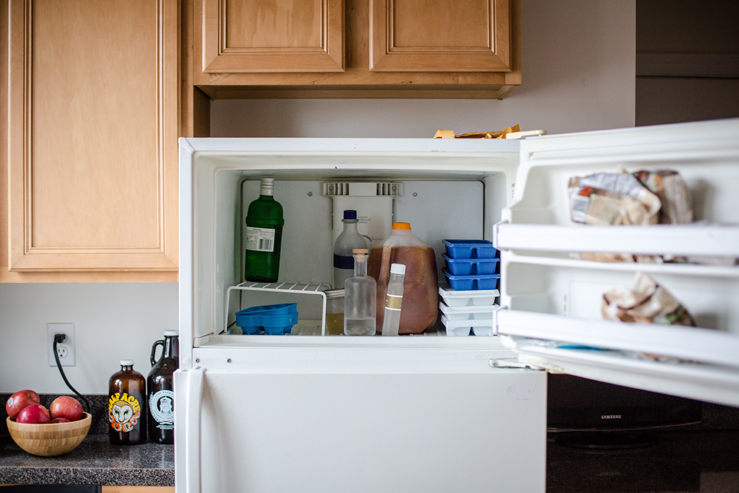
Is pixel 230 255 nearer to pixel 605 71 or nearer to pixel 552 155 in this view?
pixel 552 155

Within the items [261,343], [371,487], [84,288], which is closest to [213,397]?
[261,343]

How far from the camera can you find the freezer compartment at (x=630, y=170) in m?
0.61

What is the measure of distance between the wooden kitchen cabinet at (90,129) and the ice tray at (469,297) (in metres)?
0.69

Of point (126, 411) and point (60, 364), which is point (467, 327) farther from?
point (60, 364)

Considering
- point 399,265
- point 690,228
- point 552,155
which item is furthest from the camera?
point 399,265

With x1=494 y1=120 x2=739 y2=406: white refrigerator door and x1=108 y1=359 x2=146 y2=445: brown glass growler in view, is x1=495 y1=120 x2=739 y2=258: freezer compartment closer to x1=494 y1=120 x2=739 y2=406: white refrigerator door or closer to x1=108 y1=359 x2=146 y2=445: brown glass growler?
x1=494 y1=120 x2=739 y2=406: white refrigerator door

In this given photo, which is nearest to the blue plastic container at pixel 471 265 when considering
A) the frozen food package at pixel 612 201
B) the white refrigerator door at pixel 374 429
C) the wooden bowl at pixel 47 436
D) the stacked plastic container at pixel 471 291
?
the stacked plastic container at pixel 471 291

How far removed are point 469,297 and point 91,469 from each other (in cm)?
101

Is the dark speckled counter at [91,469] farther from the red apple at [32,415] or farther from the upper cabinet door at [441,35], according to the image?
the upper cabinet door at [441,35]

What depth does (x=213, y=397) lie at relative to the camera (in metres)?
0.92

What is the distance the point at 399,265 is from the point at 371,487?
462mm

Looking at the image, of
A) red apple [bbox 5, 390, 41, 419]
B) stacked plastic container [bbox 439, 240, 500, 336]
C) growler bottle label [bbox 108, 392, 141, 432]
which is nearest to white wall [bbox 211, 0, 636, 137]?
stacked plastic container [bbox 439, 240, 500, 336]

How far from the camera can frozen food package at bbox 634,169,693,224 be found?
65 centimetres

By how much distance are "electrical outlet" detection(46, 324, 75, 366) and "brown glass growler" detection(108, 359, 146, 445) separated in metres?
0.34
